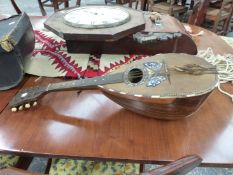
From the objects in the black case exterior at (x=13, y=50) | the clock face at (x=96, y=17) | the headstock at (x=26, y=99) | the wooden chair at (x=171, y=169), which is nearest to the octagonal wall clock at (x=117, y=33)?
the clock face at (x=96, y=17)

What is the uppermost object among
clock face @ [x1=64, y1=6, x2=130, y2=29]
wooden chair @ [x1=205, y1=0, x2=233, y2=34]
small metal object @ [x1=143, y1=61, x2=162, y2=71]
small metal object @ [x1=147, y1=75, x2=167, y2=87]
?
clock face @ [x1=64, y1=6, x2=130, y2=29]

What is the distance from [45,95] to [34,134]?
18 cm

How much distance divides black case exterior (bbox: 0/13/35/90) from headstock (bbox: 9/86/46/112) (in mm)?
86

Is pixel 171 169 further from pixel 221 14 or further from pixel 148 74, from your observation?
pixel 221 14

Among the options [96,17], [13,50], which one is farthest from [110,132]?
[96,17]

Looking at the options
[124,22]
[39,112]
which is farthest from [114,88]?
[124,22]

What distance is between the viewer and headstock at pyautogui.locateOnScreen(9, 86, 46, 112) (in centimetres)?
77

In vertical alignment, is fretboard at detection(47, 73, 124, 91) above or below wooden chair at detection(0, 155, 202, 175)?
below

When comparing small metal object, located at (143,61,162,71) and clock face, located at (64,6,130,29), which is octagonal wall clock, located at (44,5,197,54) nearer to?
clock face, located at (64,6,130,29)

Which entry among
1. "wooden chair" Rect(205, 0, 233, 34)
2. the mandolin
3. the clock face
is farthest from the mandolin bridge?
"wooden chair" Rect(205, 0, 233, 34)

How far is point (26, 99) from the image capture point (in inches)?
30.4

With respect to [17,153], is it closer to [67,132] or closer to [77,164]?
[67,132]

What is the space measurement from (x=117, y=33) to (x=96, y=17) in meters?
0.17

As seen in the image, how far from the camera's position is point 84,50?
105 cm
